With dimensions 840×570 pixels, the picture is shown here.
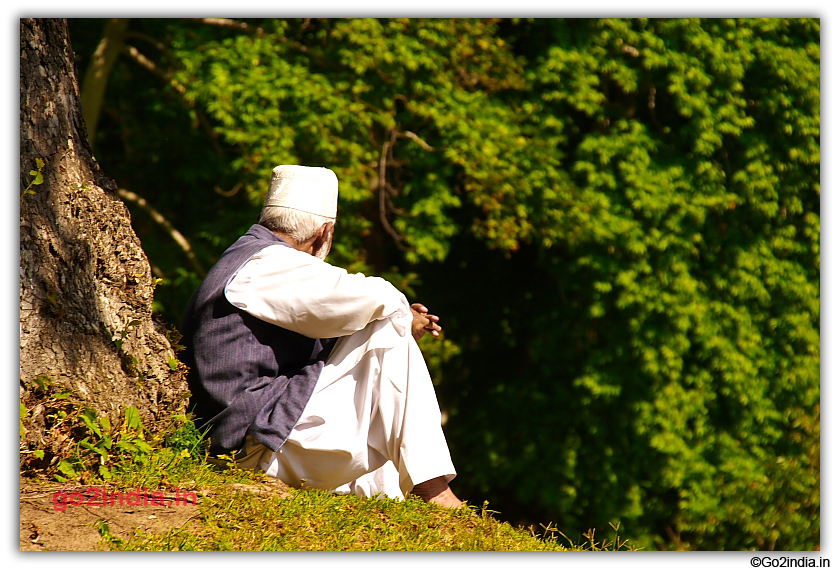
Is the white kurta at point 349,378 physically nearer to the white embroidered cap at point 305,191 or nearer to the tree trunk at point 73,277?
the white embroidered cap at point 305,191

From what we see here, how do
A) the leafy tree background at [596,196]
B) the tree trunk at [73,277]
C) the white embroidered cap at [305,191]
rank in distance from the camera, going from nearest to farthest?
the tree trunk at [73,277]
the white embroidered cap at [305,191]
the leafy tree background at [596,196]

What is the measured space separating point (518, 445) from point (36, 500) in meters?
6.95

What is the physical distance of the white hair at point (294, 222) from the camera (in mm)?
3551

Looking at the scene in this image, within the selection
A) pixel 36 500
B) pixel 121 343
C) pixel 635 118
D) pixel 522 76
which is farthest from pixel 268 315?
pixel 635 118

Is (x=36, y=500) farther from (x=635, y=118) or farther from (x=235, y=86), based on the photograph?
(x=635, y=118)

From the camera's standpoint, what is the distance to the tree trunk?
125 inches

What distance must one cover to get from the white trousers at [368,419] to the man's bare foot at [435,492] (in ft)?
0.28

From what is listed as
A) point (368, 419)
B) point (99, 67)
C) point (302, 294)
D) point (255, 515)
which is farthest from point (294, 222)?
point (99, 67)

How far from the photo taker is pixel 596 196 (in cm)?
773

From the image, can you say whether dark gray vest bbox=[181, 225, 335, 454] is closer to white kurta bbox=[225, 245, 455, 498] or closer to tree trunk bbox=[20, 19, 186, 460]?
white kurta bbox=[225, 245, 455, 498]

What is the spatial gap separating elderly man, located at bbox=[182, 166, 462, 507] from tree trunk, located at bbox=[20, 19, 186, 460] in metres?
0.21

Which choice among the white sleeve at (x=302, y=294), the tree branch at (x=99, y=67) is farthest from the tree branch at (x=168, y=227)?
the white sleeve at (x=302, y=294)

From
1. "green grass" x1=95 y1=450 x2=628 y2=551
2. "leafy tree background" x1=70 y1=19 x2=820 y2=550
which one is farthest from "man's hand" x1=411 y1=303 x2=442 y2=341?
"leafy tree background" x1=70 y1=19 x2=820 y2=550

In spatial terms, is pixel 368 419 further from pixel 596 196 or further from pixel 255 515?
pixel 596 196
